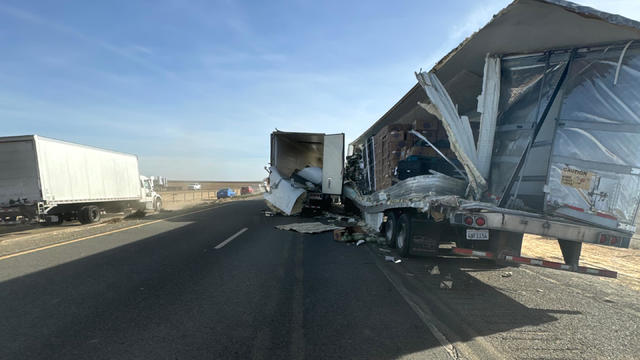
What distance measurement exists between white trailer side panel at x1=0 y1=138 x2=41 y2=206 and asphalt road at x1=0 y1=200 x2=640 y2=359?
673cm

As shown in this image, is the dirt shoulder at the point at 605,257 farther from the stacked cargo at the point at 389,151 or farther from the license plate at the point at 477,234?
the stacked cargo at the point at 389,151

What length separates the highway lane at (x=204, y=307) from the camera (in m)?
3.01

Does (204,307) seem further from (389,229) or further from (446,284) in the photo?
(389,229)

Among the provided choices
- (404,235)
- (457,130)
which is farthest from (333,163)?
(457,130)

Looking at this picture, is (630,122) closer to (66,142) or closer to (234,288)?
(234,288)

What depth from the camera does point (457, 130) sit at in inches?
220

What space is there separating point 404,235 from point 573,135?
3381 mm

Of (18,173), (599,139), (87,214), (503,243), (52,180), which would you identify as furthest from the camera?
(87,214)

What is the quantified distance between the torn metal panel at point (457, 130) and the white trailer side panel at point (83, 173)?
14.1 m

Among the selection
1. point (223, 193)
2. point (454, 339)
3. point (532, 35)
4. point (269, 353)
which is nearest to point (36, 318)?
point (269, 353)

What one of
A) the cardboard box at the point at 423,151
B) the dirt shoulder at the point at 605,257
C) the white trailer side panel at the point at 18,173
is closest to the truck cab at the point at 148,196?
the white trailer side panel at the point at 18,173

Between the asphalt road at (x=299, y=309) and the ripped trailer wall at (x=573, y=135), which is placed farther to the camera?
the ripped trailer wall at (x=573, y=135)

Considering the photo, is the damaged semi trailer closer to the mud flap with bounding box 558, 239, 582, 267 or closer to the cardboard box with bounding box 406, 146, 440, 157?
the mud flap with bounding box 558, 239, 582, 267

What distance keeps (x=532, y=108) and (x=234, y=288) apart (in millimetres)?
5905
